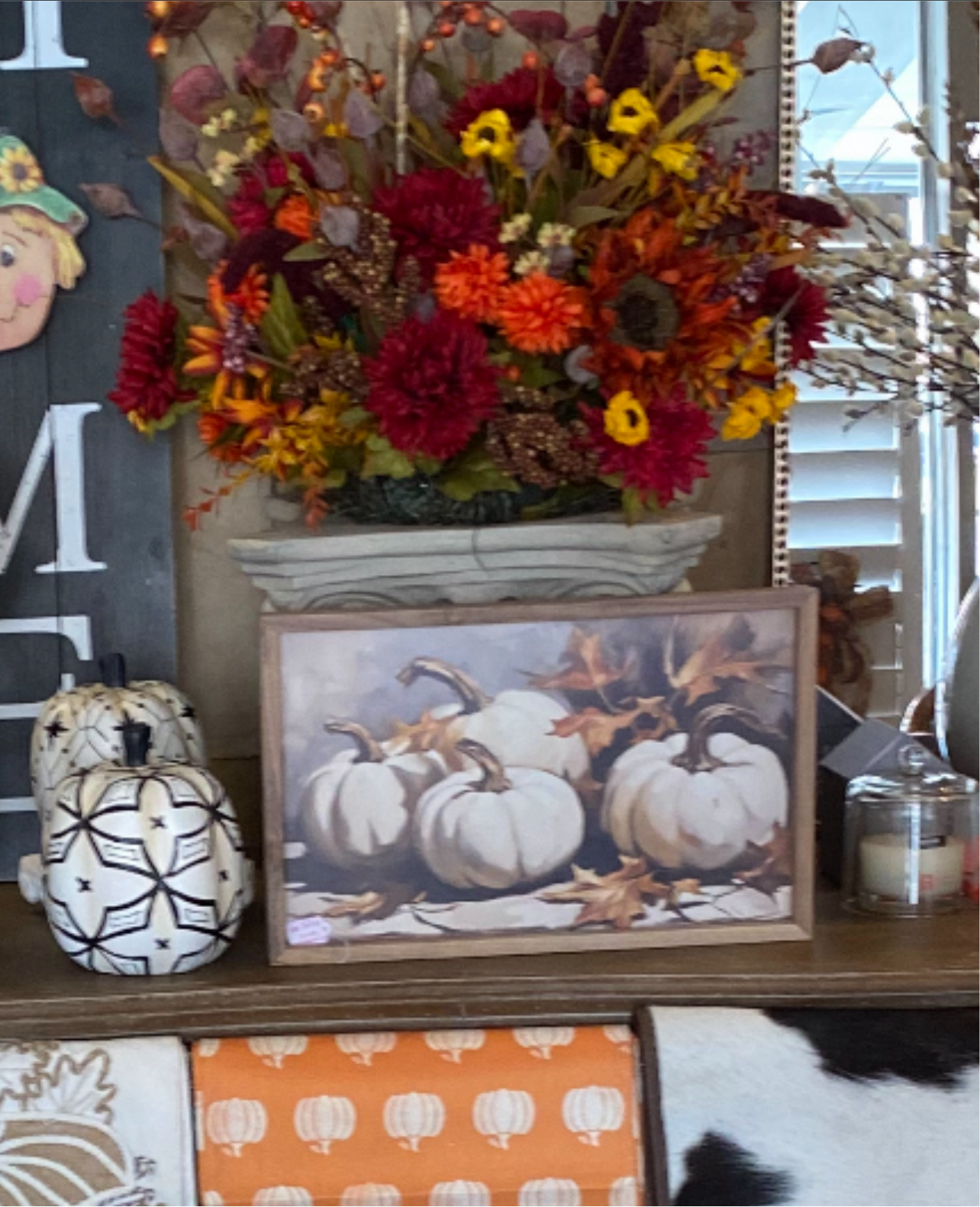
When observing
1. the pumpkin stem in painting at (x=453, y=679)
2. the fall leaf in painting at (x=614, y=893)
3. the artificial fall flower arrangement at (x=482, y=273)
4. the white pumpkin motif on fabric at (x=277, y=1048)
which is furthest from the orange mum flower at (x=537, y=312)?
the white pumpkin motif on fabric at (x=277, y=1048)

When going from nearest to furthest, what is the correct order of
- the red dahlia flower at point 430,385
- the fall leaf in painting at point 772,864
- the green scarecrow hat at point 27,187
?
the red dahlia flower at point 430,385 → the fall leaf in painting at point 772,864 → the green scarecrow hat at point 27,187

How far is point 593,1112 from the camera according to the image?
924 mm

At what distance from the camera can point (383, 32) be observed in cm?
119

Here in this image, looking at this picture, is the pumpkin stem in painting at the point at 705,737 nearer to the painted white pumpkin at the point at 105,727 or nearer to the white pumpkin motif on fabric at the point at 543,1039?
the white pumpkin motif on fabric at the point at 543,1039

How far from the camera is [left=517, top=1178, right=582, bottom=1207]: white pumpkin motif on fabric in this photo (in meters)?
0.92

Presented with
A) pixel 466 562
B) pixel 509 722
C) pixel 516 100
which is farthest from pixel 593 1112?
pixel 516 100

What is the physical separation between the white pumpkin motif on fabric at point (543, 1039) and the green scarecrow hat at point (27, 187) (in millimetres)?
713

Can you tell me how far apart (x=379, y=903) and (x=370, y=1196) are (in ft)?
0.60

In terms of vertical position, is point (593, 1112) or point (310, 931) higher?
point (310, 931)

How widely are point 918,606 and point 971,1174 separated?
548 mm

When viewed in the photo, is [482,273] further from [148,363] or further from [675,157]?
[148,363]

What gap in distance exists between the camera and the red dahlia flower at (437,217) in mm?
930

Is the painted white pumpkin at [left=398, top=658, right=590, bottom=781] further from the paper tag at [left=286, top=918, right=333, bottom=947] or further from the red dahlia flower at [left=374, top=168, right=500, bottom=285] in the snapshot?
the red dahlia flower at [left=374, top=168, right=500, bottom=285]

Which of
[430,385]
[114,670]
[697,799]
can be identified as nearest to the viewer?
[430,385]
